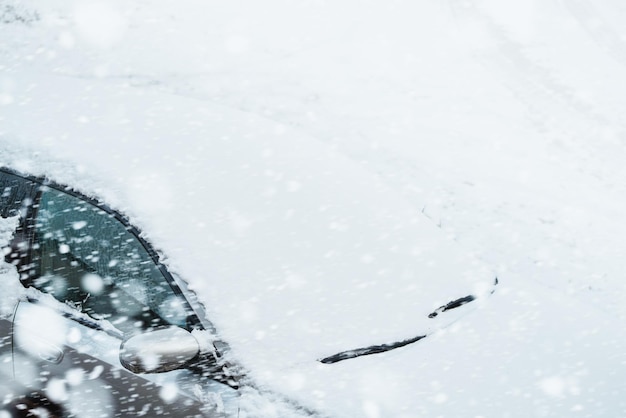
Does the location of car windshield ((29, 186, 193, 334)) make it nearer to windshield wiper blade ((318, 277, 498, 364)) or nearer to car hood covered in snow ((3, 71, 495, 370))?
car hood covered in snow ((3, 71, 495, 370))

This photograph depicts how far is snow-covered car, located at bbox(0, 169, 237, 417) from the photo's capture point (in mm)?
1930

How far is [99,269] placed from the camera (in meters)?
2.08

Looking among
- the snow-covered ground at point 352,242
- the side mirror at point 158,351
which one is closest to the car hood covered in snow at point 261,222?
the snow-covered ground at point 352,242

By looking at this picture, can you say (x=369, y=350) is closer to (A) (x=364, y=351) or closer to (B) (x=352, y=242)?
(A) (x=364, y=351)

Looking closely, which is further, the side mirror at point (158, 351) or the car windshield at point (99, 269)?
the car windshield at point (99, 269)

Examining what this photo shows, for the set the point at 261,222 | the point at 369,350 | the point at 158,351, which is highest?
the point at 261,222

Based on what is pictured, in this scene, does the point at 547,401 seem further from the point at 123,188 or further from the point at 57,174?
the point at 57,174

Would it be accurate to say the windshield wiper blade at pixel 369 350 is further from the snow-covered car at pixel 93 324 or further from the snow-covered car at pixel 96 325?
the snow-covered car at pixel 93 324

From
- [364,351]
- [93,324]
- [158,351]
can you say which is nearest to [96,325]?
[93,324]

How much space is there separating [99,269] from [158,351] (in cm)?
43

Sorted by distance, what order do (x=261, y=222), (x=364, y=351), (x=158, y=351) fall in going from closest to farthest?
(x=158, y=351) → (x=364, y=351) → (x=261, y=222)

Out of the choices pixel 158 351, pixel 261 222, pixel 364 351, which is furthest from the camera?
pixel 261 222

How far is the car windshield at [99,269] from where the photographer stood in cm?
203

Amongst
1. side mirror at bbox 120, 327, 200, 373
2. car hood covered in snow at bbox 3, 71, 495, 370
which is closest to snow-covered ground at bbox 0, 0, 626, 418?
car hood covered in snow at bbox 3, 71, 495, 370
